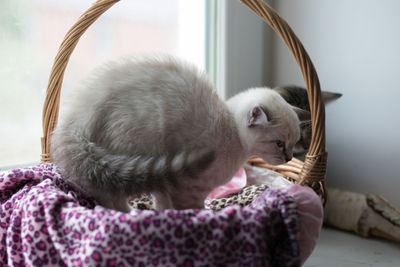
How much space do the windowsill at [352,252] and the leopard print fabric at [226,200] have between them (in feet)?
0.96

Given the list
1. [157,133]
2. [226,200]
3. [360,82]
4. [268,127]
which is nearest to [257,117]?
[268,127]

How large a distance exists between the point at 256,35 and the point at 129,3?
2.13 ft

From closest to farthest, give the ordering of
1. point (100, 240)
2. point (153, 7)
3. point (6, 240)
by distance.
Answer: point (100, 240)
point (6, 240)
point (153, 7)

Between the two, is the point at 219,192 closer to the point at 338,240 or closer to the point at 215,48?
the point at 338,240

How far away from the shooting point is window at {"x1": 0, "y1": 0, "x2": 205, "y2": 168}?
1270mm

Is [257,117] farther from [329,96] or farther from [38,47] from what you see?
[38,47]

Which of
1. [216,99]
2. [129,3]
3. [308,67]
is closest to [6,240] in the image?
[216,99]

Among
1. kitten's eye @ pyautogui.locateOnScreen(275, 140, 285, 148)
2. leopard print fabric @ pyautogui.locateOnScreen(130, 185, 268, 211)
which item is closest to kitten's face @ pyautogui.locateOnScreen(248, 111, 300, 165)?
kitten's eye @ pyautogui.locateOnScreen(275, 140, 285, 148)

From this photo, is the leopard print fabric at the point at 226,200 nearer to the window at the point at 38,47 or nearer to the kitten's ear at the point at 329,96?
the window at the point at 38,47

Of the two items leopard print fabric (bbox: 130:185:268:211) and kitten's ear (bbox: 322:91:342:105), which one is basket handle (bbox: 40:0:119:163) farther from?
kitten's ear (bbox: 322:91:342:105)

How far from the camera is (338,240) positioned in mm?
1365

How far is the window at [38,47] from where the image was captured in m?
1.27

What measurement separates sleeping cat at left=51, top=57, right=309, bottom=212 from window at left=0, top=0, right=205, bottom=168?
1.04 feet

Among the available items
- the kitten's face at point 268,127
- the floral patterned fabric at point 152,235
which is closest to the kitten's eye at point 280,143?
the kitten's face at point 268,127
